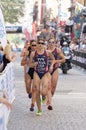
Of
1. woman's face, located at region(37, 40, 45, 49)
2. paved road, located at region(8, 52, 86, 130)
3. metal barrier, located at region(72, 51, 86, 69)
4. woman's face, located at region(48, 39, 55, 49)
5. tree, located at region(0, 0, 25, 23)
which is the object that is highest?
woman's face, located at region(37, 40, 45, 49)

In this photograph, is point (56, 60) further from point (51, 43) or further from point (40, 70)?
point (40, 70)

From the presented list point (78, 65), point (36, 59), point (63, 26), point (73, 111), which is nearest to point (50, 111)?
point (73, 111)

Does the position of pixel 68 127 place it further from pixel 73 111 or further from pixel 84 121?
pixel 73 111

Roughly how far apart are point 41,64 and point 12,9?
57.5m

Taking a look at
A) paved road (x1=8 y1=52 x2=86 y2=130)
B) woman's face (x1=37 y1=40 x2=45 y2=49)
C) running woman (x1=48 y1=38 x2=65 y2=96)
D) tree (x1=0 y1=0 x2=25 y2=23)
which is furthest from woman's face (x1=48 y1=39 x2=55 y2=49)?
tree (x1=0 y1=0 x2=25 y2=23)

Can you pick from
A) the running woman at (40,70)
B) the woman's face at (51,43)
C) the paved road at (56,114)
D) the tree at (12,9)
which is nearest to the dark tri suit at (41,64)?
the running woman at (40,70)

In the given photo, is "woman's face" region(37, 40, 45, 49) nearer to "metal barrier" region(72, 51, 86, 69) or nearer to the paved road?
the paved road

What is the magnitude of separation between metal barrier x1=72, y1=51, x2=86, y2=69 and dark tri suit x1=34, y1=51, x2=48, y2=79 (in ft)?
63.2

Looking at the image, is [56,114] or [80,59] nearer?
[56,114]

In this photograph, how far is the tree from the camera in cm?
6825

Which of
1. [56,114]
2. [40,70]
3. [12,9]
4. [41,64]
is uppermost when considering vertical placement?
[41,64]

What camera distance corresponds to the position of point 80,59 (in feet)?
112

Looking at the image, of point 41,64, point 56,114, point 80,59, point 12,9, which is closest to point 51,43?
point 41,64

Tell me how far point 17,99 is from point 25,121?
13.3ft
